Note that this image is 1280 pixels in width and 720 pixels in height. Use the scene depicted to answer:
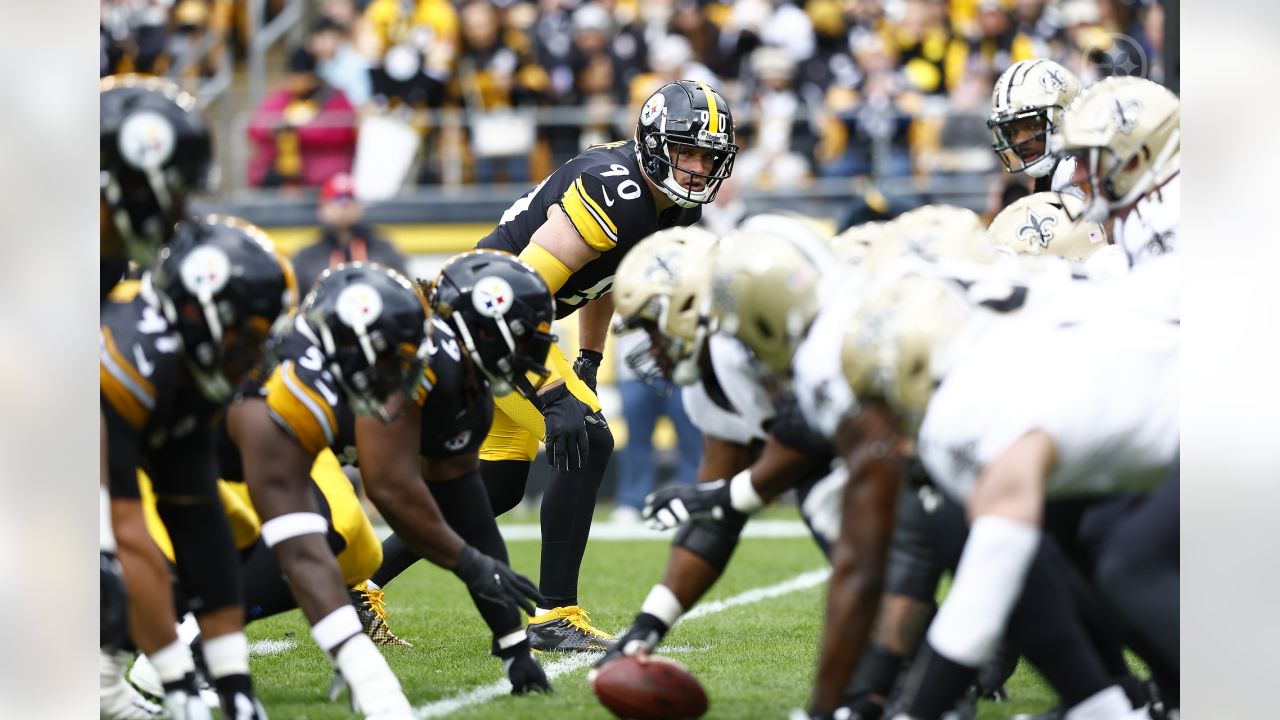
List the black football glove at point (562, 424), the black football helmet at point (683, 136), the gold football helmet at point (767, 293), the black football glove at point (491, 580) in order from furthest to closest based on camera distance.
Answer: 1. the black football helmet at point (683, 136)
2. the black football glove at point (562, 424)
3. the black football glove at point (491, 580)
4. the gold football helmet at point (767, 293)

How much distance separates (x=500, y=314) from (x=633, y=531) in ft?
17.5

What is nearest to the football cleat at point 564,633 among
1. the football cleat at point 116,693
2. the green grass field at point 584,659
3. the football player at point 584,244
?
the football player at point 584,244

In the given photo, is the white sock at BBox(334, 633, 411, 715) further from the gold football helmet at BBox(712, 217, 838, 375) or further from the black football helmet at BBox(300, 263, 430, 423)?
the gold football helmet at BBox(712, 217, 838, 375)

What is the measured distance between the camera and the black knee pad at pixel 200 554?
4012mm

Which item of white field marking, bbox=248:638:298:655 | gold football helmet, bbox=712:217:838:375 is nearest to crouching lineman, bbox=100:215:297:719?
gold football helmet, bbox=712:217:838:375

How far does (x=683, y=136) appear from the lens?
18.0ft

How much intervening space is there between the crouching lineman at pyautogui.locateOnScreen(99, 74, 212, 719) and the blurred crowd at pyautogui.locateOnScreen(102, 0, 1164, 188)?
788 cm

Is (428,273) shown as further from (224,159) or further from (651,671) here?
(651,671)

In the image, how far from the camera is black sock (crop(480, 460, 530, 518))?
5871 mm

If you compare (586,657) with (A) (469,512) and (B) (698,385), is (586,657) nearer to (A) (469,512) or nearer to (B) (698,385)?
(A) (469,512)

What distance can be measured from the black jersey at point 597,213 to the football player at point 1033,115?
3.80 ft

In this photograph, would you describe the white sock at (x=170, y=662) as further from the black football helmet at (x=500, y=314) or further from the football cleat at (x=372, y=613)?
the football cleat at (x=372, y=613)
